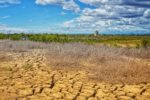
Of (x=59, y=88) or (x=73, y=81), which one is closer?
(x=59, y=88)

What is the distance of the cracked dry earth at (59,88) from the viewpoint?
673 cm

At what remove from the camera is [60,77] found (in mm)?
8984

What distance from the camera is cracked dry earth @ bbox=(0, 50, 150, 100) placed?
6.73 meters

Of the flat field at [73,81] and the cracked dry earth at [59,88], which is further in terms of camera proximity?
the flat field at [73,81]

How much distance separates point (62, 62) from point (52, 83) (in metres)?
3.30

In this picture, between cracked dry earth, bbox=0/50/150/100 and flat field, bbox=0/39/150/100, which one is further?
flat field, bbox=0/39/150/100

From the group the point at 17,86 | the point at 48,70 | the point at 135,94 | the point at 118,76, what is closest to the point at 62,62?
the point at 48,70

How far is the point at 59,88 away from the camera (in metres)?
7.47

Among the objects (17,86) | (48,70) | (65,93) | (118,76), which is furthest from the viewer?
(48,70)

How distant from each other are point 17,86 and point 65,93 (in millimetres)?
1384

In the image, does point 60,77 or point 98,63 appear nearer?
point 60,77

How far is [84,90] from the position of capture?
7.32m

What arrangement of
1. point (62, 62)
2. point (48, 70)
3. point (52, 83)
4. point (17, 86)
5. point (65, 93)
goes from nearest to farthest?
point (65, 93)
point (17, 86)
point (52, 83)
point (48, 70)
point (62, 62)

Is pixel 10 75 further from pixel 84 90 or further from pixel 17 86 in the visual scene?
pixel 84 90
